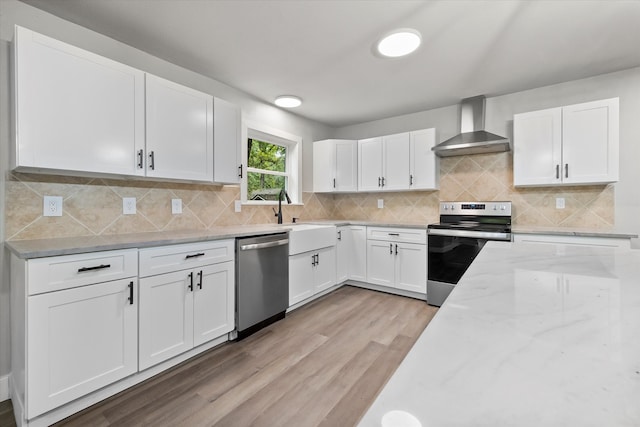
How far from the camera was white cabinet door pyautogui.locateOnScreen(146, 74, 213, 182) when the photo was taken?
213cm

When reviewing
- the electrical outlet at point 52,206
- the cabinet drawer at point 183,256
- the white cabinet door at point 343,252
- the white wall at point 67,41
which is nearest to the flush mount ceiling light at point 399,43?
the white wall at point 67,41

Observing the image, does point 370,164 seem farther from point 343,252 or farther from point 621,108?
point 621,108

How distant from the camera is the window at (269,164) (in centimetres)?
342

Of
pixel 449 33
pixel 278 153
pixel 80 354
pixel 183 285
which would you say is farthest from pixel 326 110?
pixel 80 354

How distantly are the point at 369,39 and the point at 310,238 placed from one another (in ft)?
6.21

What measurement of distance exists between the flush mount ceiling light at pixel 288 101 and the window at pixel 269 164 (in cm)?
33

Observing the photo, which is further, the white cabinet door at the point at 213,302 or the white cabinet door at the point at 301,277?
the white cabinet door at the point at 301,277

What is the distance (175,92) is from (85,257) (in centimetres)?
137

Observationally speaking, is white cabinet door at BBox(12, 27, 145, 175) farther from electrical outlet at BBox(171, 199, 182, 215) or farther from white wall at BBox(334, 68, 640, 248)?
white wall at BBox(334, 68, 640, 248)

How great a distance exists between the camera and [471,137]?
10.7ft

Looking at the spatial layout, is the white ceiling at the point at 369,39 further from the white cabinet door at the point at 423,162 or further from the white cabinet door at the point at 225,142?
the white cabinet door at the point at 423,162

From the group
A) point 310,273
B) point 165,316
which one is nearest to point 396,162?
point 310,273

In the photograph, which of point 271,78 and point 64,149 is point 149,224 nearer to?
point 64,149

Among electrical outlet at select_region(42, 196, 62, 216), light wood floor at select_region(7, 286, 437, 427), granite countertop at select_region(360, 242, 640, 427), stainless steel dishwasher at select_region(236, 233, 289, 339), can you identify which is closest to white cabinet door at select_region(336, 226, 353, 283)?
light wood floor at select_region(7, 286, 437, 427)
